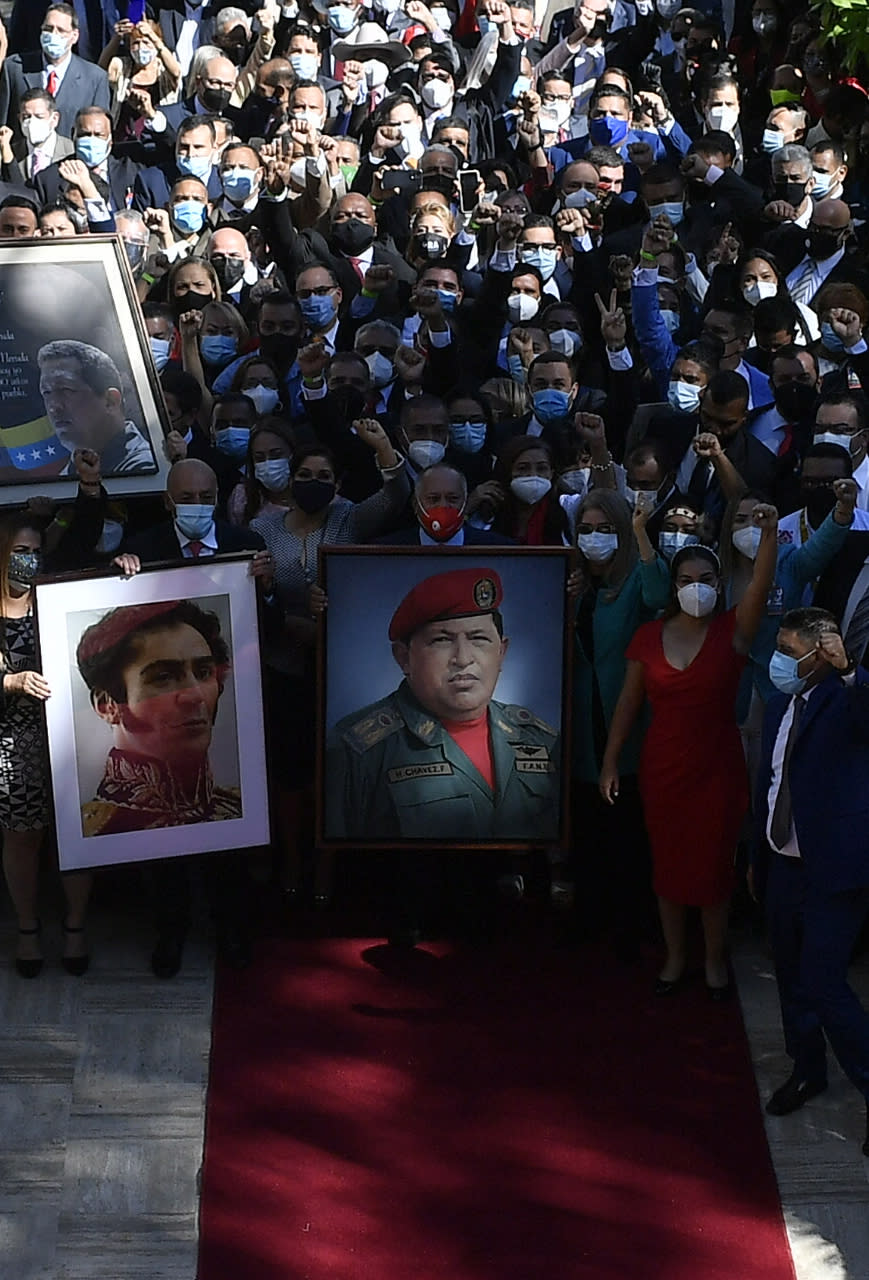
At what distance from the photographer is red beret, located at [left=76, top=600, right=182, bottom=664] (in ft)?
24.3

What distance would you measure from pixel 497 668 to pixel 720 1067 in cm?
165

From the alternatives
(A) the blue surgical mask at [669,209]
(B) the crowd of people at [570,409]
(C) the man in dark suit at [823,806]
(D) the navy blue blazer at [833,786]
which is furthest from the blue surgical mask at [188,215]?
(D) the navy blue blazer at [833,786]

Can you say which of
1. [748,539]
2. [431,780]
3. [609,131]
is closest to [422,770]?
[431,780]

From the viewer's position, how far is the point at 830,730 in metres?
6.60

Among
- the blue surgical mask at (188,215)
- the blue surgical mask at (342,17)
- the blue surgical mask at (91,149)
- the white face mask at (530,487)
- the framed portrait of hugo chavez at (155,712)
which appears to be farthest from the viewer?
the blue surgical mask at (342,17)

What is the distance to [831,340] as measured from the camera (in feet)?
28.7

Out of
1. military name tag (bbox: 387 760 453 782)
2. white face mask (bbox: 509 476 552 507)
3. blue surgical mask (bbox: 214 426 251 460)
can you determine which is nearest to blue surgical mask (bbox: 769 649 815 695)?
military name tag (bbox: 387 760 453 782)

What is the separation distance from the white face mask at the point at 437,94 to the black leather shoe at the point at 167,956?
276 inches

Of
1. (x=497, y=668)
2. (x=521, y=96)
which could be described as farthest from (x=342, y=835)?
(x=521, y=96)

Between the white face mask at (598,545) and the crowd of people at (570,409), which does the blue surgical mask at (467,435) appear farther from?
the white face mask at (598,545)

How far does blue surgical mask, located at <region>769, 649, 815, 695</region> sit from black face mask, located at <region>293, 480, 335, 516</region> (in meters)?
2.00

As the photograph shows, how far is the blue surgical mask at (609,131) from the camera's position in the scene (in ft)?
39.6

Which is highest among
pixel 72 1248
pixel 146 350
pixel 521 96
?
pixel 521 96

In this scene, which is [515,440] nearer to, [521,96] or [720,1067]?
[720,1067]
